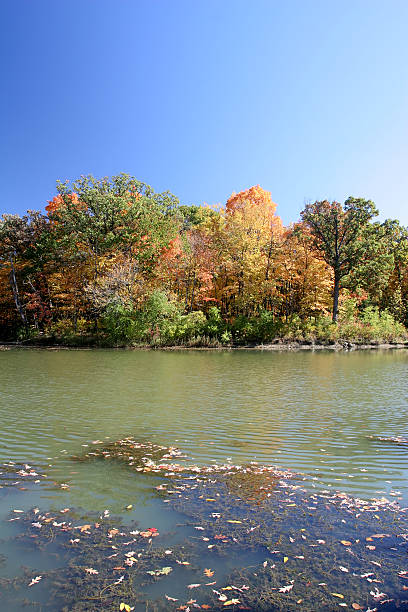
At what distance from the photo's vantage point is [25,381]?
14.2m

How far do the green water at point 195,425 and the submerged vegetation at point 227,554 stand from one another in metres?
0.26

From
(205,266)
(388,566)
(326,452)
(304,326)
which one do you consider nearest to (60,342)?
(205,266)

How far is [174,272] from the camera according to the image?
111ft

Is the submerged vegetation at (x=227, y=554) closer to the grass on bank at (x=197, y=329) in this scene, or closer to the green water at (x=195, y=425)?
the green water at (x=195, y=425)

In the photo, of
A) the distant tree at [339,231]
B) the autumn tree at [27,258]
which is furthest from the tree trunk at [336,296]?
the autumn tree at [27,258]

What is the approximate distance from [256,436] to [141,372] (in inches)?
400

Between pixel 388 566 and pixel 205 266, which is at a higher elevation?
pixel 205 266

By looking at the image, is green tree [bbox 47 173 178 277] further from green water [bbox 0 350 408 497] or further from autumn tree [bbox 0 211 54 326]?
green water [bbox 0 350 408 497]

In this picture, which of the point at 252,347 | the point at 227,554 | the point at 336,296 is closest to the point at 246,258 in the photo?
the point at 252,347

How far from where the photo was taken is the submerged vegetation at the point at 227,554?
309 centimetres

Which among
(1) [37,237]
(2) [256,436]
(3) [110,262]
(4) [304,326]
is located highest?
(1) [37,237]

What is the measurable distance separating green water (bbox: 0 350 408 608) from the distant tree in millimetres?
21434

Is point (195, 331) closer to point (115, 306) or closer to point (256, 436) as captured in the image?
point (115, 306)

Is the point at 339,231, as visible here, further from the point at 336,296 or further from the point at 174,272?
the point at 174,272
